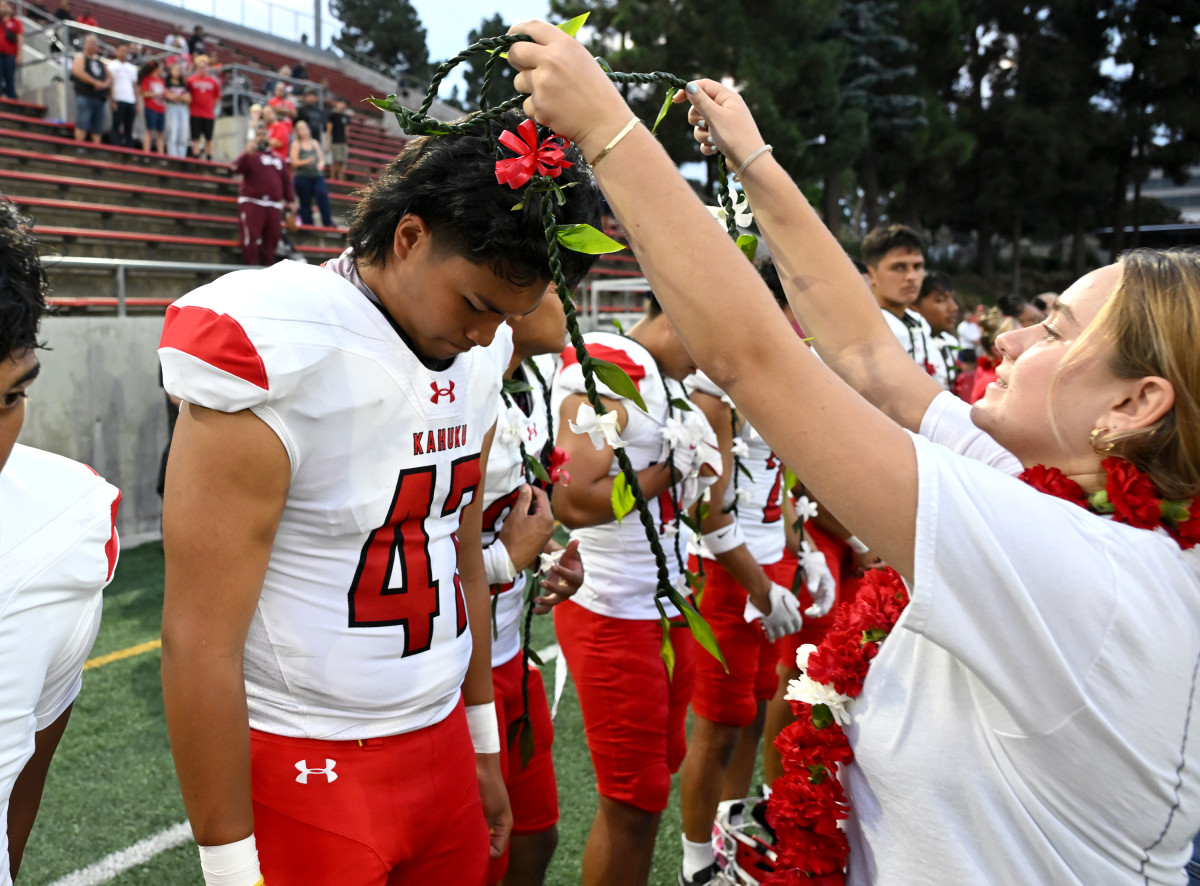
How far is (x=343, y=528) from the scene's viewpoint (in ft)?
4.92

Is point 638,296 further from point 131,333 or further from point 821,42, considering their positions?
point 821,42

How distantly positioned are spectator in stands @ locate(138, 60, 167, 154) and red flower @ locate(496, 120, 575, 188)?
1364 centimetres

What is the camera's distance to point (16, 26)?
41.4 ft

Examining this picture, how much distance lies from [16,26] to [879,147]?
72.5ft

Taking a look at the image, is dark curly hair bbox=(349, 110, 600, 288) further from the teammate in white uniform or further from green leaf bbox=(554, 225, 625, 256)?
the teammate in white uniform

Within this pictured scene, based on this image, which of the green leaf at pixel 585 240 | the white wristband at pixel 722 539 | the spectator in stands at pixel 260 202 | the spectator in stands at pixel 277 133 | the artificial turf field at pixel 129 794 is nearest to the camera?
the green leaf at pixel 585 240

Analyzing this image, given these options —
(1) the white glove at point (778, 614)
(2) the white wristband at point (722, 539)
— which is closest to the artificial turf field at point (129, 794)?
(1) the white glove at point (778, 614)

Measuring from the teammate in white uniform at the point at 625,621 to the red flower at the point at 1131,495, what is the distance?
1.43 m

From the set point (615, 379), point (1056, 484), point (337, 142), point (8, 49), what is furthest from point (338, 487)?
point (337, 142)

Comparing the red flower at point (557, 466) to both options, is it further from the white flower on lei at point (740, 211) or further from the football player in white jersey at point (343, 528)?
the white flower on lei at point (740, 211)

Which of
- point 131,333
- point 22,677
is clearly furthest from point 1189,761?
point 131,333

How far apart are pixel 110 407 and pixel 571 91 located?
7084mm

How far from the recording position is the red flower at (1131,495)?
1.24 meters

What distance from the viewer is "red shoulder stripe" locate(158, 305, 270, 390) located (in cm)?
134
